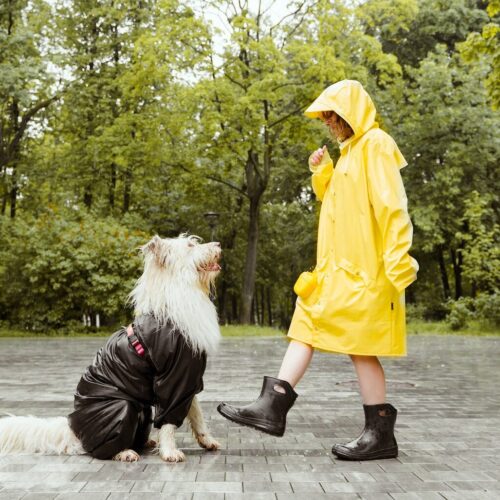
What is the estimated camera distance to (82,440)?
4180 mm

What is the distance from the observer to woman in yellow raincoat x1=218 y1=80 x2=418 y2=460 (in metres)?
4.02

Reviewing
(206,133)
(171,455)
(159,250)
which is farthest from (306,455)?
(206,133)

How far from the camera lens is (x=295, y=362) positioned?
167 inches

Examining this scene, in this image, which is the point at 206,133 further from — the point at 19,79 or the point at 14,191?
the point at 14,191

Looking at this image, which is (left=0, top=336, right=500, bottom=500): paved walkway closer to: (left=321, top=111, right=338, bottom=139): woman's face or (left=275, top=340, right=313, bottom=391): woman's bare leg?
(left=275, top=340, right=313, bottom=391): woman's bare leg

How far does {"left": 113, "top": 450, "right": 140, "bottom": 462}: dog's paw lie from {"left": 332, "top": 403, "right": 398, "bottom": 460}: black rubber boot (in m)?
1.25

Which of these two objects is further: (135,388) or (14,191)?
(14,191)

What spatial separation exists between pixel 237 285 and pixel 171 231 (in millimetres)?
4660

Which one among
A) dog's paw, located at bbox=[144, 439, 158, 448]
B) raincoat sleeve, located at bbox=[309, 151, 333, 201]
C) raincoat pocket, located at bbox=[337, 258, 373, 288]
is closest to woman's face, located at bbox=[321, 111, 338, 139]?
raincoat sleeve, located at bbox=[309, 151, 333, 201]

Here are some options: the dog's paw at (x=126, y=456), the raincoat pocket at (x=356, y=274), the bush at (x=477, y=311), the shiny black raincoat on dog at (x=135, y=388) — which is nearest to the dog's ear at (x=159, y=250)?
the shiny black raincoat on dog at (x=135, y=388)

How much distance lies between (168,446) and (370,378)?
52.6 inches

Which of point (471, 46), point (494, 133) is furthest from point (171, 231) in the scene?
point (471, 46)

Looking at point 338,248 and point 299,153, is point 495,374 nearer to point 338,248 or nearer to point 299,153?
point 338,248

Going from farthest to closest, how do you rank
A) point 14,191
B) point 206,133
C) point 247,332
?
point 14,191 → point 206,133 → point 247,332
